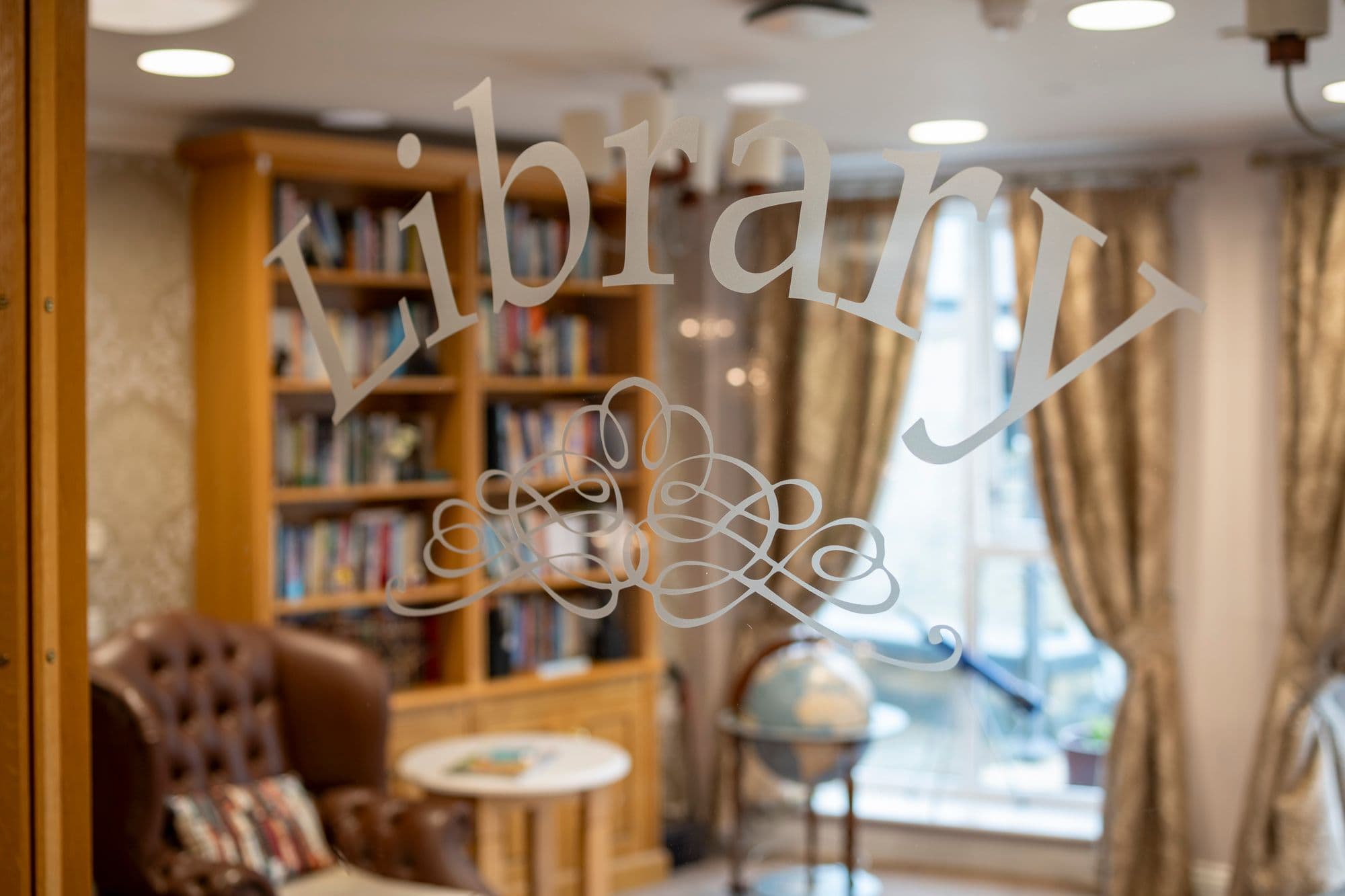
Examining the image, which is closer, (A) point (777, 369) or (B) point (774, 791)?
(A) point (777, 369)

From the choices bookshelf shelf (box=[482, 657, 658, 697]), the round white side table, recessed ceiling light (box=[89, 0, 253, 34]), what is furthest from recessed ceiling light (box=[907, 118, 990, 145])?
bookshelf shelf (box=[482, 657, 658, 697])

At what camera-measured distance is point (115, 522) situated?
135 inches

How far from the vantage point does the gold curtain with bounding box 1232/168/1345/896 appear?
296cm

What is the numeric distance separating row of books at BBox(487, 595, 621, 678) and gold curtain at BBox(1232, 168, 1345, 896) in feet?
6.09

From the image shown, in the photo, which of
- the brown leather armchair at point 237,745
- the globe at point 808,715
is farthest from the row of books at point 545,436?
the globe at point 808,715

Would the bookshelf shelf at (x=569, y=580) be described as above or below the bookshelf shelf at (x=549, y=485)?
below

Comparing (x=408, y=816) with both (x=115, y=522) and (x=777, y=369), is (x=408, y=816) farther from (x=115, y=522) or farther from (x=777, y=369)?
(x=777, y=369)

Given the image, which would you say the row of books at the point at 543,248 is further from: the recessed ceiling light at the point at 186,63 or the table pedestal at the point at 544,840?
the table pedestal at the point at 544,840

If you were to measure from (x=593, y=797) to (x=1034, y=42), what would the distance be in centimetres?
215

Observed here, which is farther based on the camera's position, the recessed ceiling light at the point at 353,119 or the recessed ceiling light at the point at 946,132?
the recessed ceiling light at the point at 353,119

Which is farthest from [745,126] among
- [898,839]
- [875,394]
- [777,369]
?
[898,839]

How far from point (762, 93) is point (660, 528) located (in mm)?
1433

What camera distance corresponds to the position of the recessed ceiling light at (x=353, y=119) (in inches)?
114

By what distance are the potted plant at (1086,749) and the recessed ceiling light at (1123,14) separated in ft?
8.39
